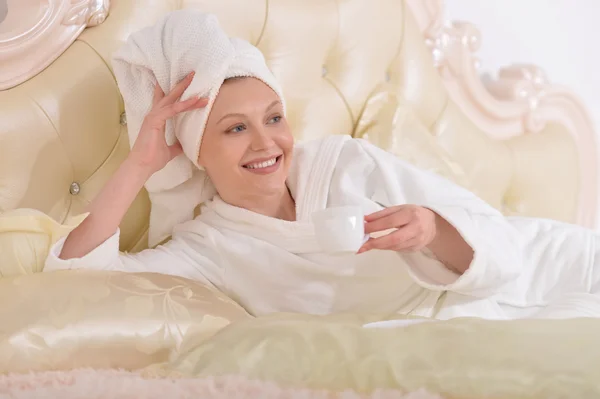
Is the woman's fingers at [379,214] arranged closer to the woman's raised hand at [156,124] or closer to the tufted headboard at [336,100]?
the woman's raised hand at [156,124]

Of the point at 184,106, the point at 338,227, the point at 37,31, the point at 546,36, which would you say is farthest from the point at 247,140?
the point at 546,36

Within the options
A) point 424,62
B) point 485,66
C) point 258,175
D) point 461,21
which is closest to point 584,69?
point 485,66

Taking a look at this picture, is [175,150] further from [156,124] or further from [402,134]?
[402,134]

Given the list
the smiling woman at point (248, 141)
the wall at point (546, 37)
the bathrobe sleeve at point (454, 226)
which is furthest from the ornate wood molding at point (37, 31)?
the wall at point (546, 37)

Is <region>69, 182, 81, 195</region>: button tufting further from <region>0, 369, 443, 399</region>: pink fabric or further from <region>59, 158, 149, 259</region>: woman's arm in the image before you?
<region>0, 369, 443, 399</region>: pink fabric

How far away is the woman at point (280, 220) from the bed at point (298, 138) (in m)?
0.15

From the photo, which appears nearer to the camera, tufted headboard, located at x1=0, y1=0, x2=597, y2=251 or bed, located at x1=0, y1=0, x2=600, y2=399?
bed, located at x1=0, y1=0, x2=600, y2=399

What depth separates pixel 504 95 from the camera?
2426mm

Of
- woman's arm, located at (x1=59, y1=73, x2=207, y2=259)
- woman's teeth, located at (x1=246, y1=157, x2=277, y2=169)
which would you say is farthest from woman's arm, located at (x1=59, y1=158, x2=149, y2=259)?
woman's teeth, located at (x1=246, y1=157, x2=277, y2=169)

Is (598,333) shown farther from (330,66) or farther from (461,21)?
(461,21)

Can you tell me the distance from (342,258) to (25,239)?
0.61 metres

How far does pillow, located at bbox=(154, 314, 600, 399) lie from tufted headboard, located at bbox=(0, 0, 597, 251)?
0.69 meters

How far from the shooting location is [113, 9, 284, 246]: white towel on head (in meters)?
1.38

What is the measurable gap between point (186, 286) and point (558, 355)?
64 centimetres
